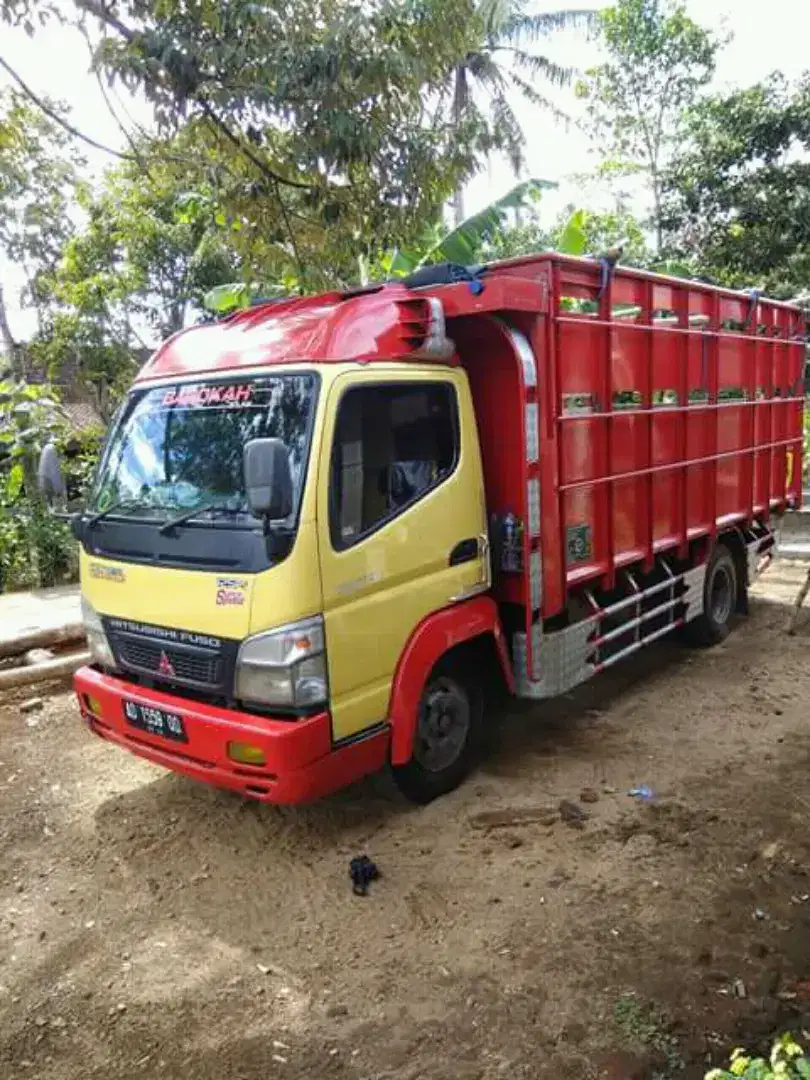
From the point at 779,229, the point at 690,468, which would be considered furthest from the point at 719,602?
the point at 779,229

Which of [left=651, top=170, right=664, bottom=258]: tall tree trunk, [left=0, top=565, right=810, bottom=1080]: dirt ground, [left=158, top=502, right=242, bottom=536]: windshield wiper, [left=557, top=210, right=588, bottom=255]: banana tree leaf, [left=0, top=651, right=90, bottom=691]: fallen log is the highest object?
[left=651, top=170, right=664, bottom=258]: tall tree trunk

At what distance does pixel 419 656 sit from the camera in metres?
3.85

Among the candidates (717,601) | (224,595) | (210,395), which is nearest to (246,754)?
(224,595)

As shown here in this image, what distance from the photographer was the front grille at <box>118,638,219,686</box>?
3492 millimetres

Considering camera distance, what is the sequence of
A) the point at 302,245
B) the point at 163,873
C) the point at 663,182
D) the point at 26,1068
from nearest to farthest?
the point at 26,1068
the point at 163,873
the point at 302,245
the point at 663,182

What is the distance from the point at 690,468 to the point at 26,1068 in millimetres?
5138

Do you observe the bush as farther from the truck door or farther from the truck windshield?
the truck door

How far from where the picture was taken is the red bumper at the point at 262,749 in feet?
10.9

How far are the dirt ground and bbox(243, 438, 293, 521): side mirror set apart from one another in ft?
5.73

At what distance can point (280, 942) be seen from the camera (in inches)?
127

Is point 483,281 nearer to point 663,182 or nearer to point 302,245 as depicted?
point 302,245

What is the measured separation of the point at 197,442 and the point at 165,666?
1.06 metres

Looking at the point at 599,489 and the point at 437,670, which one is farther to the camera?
the point at 599,489

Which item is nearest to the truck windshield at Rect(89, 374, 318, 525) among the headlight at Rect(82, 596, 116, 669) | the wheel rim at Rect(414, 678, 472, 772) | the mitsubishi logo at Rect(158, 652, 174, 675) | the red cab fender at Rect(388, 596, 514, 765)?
the headlight at Rect(82, 596, 116, 669)
